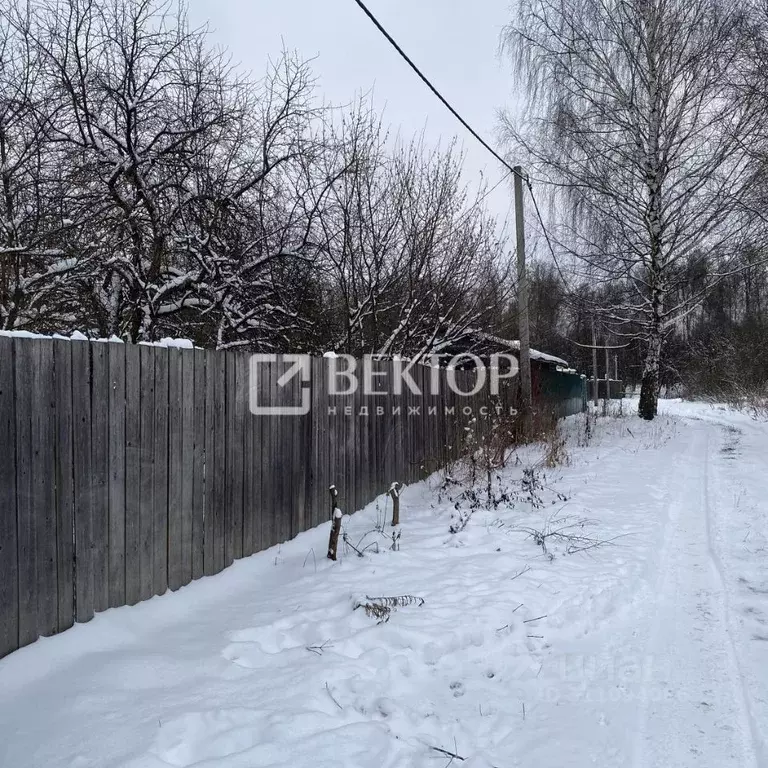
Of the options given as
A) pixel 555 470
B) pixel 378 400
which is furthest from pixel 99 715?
pixel 555 470

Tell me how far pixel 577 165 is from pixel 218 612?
43.1 ft

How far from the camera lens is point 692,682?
240 centimetres

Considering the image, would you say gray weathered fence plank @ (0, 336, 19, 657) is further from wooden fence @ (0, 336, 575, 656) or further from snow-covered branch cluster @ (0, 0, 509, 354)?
snow-covered branch cluster @ (0, 0, 509, 354)

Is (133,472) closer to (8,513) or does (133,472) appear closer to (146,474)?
(146,474)

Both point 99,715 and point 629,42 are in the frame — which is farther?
point 629,42

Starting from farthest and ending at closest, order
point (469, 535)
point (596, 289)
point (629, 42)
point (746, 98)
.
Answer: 1. point (596, 289)
2. point (629, 42)
3. point (746, 98)
4. point (469, 535)

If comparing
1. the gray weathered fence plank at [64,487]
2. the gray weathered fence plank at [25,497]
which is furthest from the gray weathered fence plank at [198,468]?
the gray weathered fence plank at [25,497]

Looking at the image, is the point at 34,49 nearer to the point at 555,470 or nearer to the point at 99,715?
the point at 99,715

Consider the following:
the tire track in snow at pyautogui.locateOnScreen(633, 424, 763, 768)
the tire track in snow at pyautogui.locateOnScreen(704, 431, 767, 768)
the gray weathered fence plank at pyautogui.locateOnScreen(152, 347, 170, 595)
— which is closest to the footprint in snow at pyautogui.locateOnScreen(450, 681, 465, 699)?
the tire track in snow at pyautogui.locateOnScreen(633, 424, 763, 768)

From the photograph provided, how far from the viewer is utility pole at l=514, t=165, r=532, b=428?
8.97m

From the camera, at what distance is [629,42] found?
1204 centimetres

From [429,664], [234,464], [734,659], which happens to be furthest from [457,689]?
[234,464]

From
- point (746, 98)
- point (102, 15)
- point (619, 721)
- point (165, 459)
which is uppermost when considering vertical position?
point (746, 98)

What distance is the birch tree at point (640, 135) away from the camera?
11.5 metres
